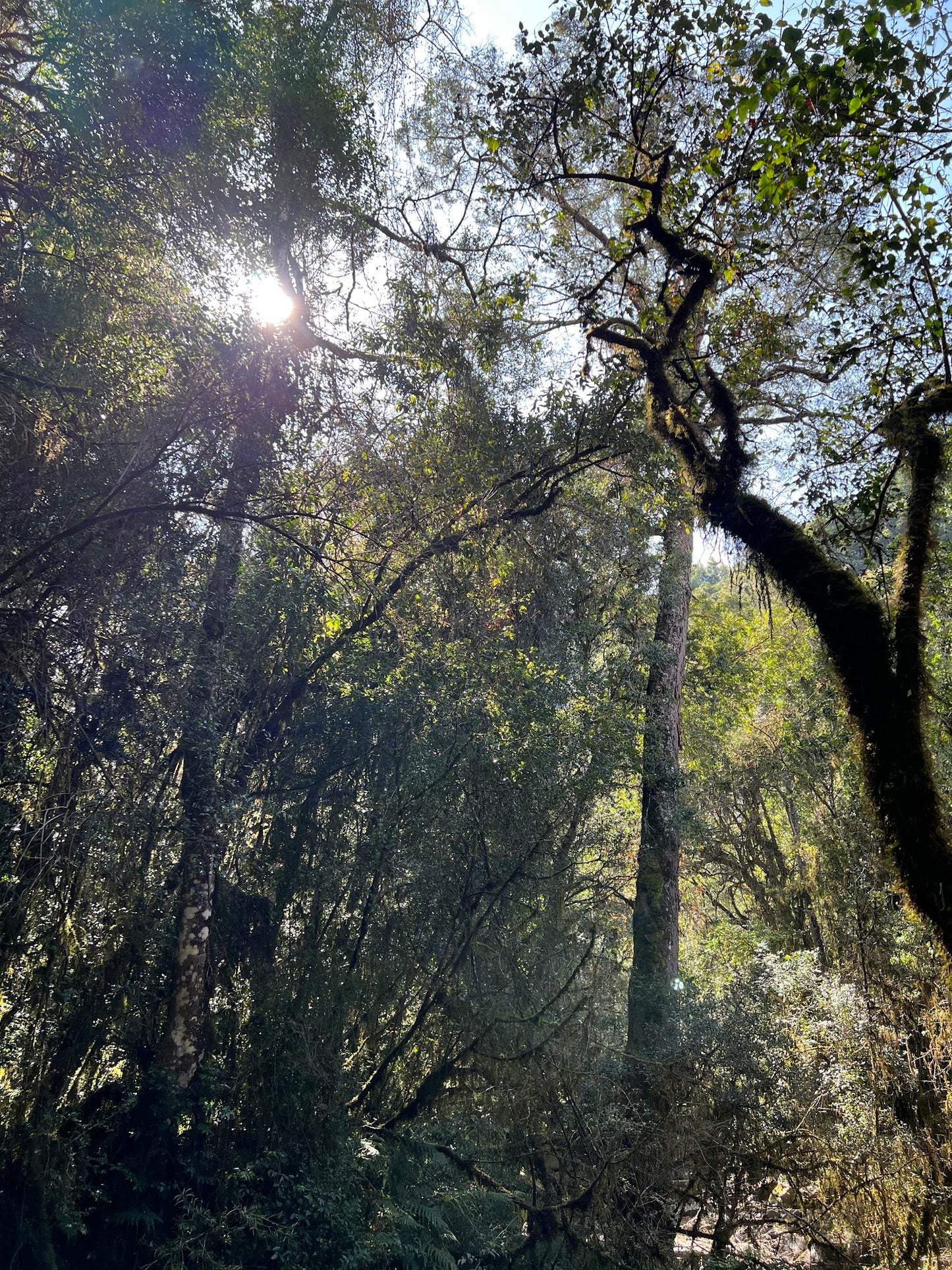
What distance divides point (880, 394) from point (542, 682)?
411 cm

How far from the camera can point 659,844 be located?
8.78 metres

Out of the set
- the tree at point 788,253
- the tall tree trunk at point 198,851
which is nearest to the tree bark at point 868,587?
the tree at point 788,253

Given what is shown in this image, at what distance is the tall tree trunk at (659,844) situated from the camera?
26.6 feet

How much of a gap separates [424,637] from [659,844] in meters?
4.24

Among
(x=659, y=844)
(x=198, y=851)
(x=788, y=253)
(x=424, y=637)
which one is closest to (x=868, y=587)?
(x=788, y=253)

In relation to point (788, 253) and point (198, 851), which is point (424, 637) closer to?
point (198, 851)

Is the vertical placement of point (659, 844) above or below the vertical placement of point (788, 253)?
below

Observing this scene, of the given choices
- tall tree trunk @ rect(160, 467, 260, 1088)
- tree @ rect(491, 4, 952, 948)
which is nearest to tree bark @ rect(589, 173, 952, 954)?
tree @ rect(491, 4, 952, 948)

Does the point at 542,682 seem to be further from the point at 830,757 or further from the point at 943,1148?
the point at 943,1148

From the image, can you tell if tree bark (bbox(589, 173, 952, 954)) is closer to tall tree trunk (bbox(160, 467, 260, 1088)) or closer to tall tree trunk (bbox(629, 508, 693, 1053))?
tall tree trunk (bbox(629, 508, 693, 1053))

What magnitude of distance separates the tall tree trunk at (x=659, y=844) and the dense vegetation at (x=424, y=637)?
0.08 m

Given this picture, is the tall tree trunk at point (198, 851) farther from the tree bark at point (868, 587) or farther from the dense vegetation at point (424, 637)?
the tree bark at point (868, 587)

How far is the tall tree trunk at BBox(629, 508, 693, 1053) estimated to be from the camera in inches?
320

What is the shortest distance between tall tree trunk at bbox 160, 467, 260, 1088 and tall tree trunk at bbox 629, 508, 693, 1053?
4559 mm
